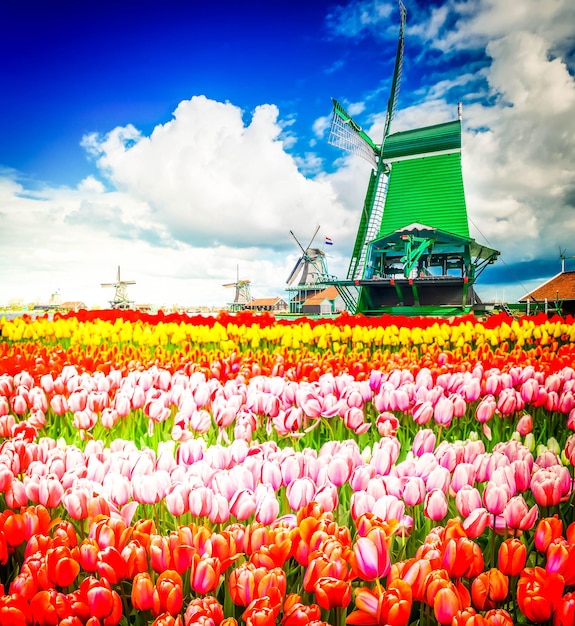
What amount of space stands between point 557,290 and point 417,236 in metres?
11.4

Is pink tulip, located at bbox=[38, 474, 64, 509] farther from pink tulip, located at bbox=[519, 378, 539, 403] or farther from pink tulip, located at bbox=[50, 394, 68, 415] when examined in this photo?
pink tulip, located at bbox=[519, 378, 539, 403]

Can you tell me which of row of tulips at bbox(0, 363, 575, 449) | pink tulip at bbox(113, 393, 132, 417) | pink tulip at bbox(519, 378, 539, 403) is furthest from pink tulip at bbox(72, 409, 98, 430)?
pink tulip at bbox(519, 378, 539, 403)

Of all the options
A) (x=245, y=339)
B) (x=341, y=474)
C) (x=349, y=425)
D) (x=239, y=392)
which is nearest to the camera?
(x=341, y=474)

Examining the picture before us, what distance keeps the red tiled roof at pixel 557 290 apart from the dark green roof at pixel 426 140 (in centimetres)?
1018

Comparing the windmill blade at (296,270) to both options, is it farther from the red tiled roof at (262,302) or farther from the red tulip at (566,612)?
the red tulip at (566,612)

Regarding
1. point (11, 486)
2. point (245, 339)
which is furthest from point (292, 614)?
point (245, 339)

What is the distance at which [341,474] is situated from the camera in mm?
1515

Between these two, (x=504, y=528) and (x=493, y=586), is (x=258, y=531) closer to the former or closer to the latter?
(x=493, y=586)

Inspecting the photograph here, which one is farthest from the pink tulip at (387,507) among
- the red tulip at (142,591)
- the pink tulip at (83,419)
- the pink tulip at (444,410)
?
the pink tulip at (83,419)

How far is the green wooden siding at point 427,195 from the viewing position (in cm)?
2123

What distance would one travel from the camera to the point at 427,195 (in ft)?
72.4

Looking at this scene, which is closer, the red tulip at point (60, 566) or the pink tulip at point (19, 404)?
the red tulip at point (60, 566)

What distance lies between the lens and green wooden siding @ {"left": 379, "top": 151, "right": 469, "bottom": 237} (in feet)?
69.7

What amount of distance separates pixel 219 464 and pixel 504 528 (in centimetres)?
90
